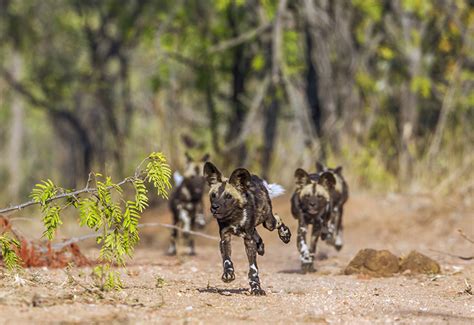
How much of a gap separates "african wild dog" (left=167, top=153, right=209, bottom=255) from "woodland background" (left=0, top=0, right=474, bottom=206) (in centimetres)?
326

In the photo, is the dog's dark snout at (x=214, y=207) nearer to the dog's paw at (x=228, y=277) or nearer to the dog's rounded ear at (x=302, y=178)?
the dog's paw at (x=228, y=277)

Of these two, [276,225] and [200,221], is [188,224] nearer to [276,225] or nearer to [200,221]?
[200,221]

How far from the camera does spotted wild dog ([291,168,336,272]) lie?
11133 millimetres

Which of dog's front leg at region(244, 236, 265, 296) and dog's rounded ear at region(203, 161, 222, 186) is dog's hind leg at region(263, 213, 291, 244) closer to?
dog's front leg at region(244, 236, 265, 296)

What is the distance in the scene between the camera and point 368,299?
8.55 m

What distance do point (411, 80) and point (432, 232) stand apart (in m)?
4.58

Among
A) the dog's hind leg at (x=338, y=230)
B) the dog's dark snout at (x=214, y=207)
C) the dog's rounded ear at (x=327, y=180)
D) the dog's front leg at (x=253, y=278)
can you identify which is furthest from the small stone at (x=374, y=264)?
the dog's dark snout at (x=214, y=207)

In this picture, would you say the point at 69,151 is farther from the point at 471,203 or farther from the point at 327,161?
the point at 471,203

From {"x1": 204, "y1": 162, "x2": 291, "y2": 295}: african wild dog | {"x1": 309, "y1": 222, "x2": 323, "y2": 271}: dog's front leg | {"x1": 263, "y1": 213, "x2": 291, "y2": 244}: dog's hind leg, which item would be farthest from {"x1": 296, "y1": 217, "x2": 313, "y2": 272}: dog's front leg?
{"x1": 204, "y1": 162, "x2": 291, "y2": 295}: african wild dog

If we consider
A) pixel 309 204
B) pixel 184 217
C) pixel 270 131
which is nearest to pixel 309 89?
pixel 270 131

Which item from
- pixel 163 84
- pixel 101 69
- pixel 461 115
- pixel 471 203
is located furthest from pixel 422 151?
pixel 101 69

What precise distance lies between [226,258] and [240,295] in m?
0.34

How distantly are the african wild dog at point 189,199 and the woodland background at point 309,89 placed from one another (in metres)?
3.26

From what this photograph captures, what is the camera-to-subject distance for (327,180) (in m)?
11.3
